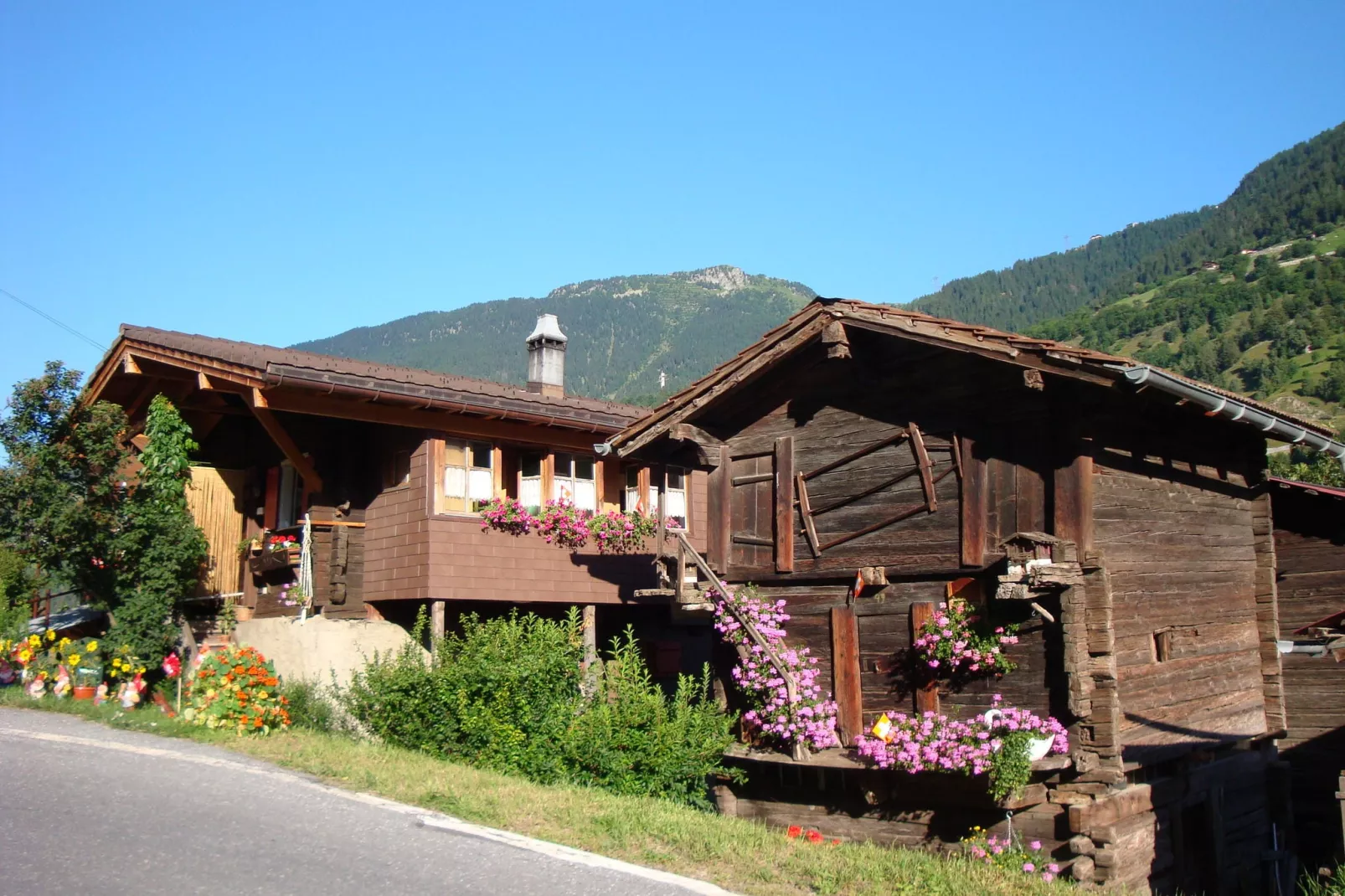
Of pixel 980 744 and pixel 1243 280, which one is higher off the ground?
pixel 1243 280

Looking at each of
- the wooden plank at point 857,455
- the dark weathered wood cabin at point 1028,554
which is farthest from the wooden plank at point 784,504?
the wooden plank at point 857,455

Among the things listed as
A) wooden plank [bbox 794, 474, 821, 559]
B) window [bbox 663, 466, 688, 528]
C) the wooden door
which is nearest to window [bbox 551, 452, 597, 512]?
window [bbox 663, 466, 688, 528]

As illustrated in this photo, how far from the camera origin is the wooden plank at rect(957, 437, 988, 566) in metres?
11.9

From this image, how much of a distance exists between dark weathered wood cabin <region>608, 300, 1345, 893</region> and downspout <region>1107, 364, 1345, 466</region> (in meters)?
0.03

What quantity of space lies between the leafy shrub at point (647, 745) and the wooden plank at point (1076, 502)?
15.0 ft

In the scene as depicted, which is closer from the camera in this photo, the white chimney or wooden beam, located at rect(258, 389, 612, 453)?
wooden beam, located at rect(258, 389, 612, 453)

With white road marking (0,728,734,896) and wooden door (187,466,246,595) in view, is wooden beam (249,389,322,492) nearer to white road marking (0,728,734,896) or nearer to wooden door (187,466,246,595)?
wooden door (187,466,246,595)

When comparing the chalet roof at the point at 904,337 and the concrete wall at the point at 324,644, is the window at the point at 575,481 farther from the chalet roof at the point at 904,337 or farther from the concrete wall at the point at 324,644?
the chalet roof at the point at 904,337

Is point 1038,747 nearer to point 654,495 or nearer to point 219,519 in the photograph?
point 654,495

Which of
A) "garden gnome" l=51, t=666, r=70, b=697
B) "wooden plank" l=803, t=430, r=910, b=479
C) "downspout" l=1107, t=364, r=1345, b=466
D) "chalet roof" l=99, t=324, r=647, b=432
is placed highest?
"chalet roof" l=99, t=324, r=647, b=432

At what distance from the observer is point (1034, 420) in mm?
11703

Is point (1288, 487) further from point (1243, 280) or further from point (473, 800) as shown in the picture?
point (1243, 280)

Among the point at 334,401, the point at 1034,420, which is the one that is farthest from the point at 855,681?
the point at 334,401

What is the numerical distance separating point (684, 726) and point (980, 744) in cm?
347
